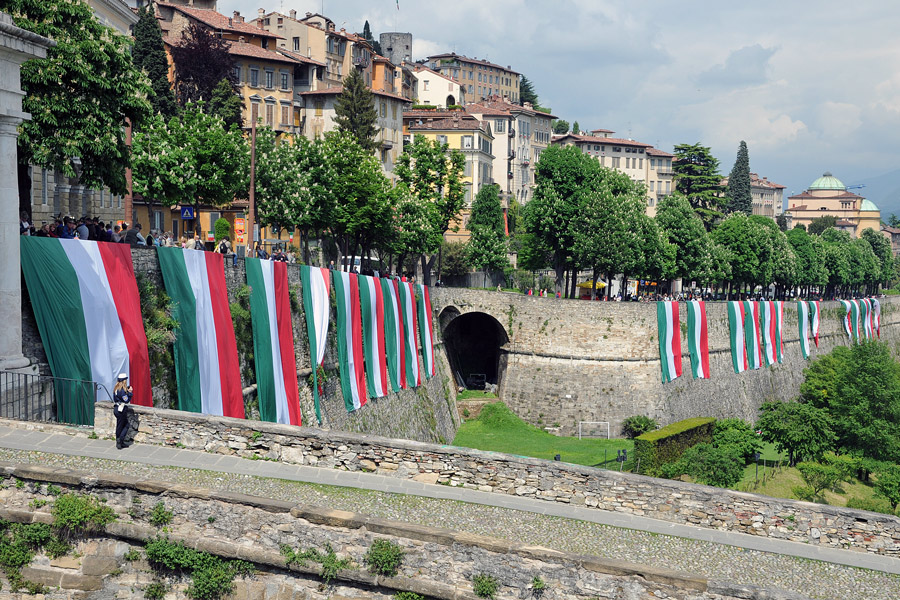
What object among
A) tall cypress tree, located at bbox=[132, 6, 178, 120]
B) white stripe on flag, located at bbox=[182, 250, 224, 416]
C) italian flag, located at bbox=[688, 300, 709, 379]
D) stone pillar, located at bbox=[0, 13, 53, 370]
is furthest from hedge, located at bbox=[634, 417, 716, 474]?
tall cypress tree, located at bbox=[132, 6, 178, 120]

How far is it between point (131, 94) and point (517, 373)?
1323 inches

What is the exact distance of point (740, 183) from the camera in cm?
13088

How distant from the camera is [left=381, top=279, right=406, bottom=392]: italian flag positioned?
1619 inches

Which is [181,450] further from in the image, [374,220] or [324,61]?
[324,61]

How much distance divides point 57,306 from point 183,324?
175 inches

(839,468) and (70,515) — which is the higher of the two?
(70,515)

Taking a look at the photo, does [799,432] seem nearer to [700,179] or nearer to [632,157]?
[700,179]

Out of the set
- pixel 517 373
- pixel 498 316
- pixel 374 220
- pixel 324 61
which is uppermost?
pixel 324 61

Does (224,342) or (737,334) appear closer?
(224,342)

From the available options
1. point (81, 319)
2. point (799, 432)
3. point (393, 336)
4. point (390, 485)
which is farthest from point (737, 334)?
point (81, 319)

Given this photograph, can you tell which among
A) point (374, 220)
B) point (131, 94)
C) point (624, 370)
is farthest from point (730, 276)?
point (131, 94)

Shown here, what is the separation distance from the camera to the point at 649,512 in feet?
59.3

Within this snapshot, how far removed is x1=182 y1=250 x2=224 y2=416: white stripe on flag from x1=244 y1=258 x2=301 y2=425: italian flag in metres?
2.63

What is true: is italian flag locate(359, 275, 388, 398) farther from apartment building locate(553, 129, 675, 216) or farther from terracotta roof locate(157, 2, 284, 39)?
apartment building locate(553, 129, 675, 216)
